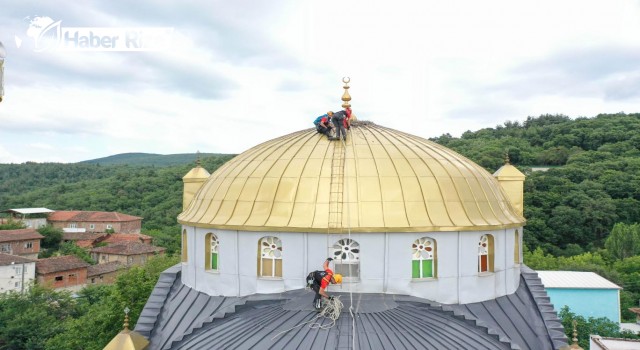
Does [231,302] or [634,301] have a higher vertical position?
[231,302]

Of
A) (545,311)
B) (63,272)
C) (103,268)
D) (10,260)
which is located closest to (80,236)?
(103,268)

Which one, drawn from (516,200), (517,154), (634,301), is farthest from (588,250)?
(516,200)

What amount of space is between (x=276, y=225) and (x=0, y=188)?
6136 inches

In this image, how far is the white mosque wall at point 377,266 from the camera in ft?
49.0

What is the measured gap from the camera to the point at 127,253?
6781cm

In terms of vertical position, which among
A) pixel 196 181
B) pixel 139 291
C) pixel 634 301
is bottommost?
pixel 634 301

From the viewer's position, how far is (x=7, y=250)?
218ft

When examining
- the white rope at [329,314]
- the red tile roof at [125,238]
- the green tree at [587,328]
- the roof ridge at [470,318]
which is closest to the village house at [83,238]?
the red tile roof at [125,238]

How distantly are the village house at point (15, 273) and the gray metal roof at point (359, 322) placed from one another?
45175mm

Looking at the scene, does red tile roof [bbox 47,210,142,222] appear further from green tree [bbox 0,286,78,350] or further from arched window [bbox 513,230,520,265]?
arched window [bbox 513,230,520,265]

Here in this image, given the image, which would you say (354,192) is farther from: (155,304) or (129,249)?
(129,249)

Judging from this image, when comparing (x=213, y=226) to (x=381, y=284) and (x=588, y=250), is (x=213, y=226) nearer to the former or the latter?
(x=381, y=284)

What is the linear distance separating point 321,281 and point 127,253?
200ft

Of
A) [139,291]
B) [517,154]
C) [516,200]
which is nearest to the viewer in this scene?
[516,200]
